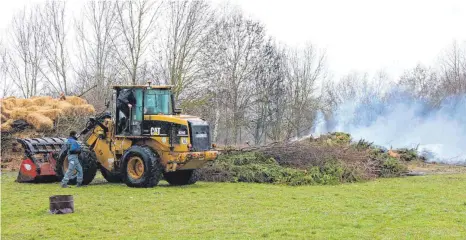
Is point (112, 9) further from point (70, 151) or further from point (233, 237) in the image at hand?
point (233, 237)

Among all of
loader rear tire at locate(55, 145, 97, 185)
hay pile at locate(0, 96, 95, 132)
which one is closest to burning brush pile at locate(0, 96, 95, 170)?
hay pile at locate(0, 96, 95, 132)

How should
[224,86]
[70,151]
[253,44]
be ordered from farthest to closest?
[253,44], [224,86], [70,151]

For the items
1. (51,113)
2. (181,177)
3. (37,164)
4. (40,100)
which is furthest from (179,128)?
(40,100)

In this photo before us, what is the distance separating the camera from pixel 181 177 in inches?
773

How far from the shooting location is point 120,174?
1941cm

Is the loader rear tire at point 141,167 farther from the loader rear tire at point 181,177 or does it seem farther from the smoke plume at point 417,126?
the smoke plume at point 417,126

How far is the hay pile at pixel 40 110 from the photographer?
26.2 meters

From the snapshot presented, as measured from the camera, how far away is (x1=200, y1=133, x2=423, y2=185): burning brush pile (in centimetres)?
2045

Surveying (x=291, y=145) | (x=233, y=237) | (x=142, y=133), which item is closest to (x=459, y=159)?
(x=291, y=145)

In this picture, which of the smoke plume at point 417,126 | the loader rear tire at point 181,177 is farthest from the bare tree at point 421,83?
the loader rear tire at point 181,177

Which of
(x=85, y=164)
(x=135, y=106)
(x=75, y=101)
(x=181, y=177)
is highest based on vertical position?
(x=75, y=101)

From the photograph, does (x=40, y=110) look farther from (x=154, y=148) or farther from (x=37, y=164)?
(x=154, y=148)

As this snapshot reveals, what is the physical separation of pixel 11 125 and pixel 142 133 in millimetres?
10623

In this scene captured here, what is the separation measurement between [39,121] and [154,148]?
973 cm
